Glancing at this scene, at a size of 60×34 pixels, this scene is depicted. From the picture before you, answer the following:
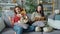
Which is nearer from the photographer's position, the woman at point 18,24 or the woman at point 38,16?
the woman at point 18,24

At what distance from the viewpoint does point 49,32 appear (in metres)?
2.79

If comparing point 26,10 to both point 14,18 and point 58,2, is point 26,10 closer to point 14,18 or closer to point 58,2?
point 14,18

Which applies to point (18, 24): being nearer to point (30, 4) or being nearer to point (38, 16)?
point (38, 16)

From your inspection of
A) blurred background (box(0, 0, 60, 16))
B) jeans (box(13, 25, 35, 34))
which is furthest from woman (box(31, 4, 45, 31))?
blurred background (box(0, 0, 60, 16))

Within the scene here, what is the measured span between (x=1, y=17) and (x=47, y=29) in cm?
110

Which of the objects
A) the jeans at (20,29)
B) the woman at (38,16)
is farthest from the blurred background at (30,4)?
the jeans at (20,29)

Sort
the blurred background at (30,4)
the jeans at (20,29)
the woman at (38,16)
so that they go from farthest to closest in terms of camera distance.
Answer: the blurred background at (30,4), the woman at (38,16), the jeans at (20,29)

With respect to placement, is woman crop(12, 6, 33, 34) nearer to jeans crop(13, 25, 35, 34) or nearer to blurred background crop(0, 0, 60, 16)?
jeans crop(13, 25, 35, 34)

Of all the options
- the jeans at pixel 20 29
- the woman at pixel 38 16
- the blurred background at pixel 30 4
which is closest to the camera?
the jeans at pixel 20 29

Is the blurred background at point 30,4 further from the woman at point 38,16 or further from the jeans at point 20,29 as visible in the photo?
the jeans at point 20,29

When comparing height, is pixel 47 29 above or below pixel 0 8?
below

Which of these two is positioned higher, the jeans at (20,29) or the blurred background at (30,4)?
the blurred background at (30,4)

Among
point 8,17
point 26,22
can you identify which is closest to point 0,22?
point 8,17

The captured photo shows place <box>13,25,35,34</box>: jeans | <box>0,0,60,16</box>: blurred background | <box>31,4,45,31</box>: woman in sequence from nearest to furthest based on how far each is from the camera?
1. <box>13,25,35,34</box>: jeans
2. <box>31,4,45,31</box>: woman
3. <box>0,0,60,16</box>: blurred background
